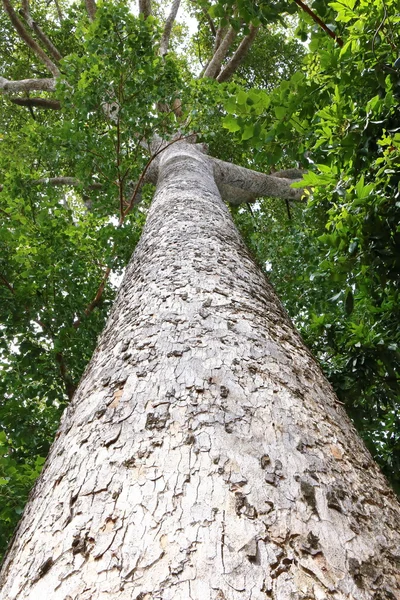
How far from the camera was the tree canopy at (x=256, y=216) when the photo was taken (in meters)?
1.91

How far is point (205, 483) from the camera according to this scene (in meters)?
0.83

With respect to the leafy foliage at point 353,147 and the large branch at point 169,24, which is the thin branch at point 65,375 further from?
the large branch at point 169,24

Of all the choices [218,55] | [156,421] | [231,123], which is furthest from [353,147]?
[218,55]

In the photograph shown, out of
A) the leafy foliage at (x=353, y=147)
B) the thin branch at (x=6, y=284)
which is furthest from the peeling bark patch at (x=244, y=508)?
the thin branch at (x=6, y=284)

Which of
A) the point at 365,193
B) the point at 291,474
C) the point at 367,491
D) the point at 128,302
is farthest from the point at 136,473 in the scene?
Answer: the point at 365,193

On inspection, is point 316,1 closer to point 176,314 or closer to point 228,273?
point 228,273

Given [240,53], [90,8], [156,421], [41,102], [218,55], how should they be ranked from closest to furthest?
[156,421] → [90,8] → [240,53] → [218,55] → [41,102]

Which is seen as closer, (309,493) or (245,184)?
(309,493)

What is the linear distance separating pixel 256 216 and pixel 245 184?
4.07 ft

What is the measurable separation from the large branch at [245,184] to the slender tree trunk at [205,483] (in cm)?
505

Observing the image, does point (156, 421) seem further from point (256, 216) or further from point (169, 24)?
point (169, 24)

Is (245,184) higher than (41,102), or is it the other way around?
(41,102)

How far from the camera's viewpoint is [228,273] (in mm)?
1857

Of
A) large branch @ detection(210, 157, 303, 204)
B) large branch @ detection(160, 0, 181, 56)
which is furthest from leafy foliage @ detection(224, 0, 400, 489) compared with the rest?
large branch @ detection(160, 0, 181, 56)
